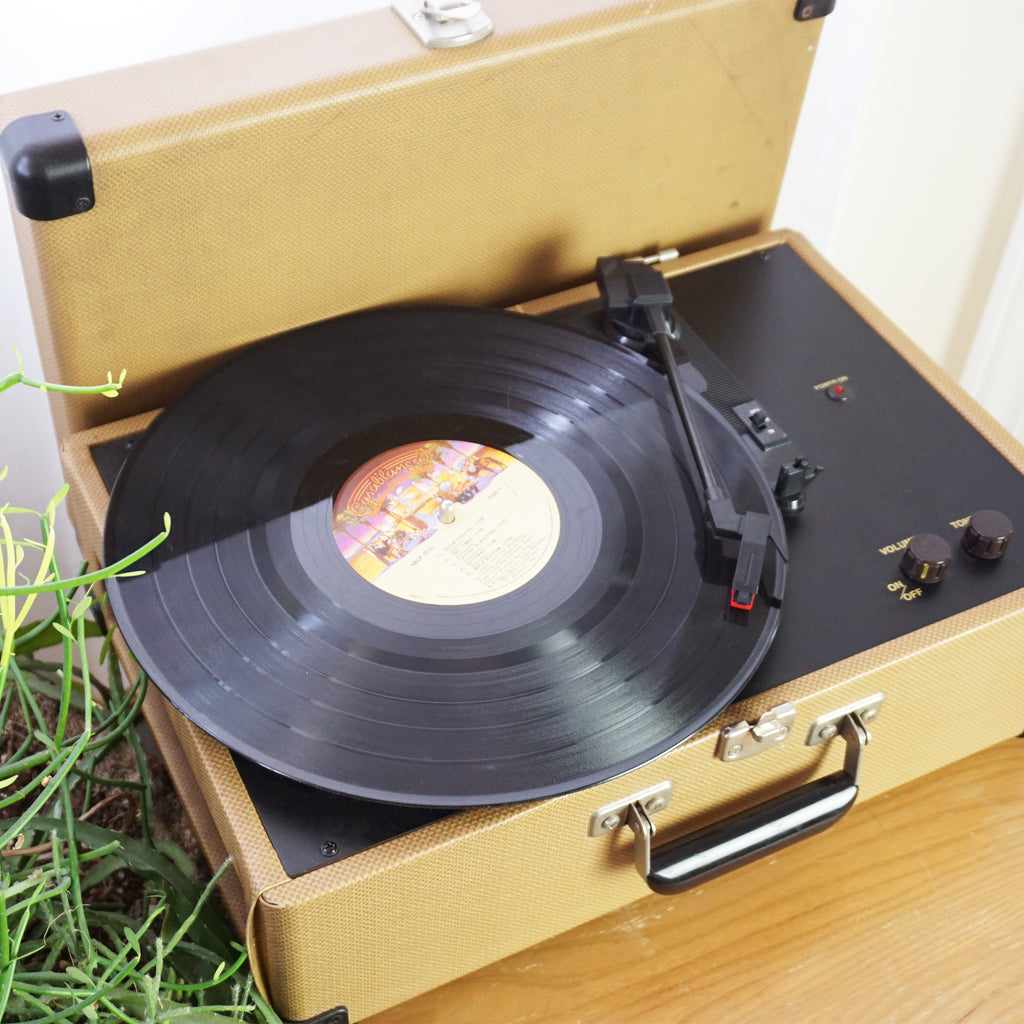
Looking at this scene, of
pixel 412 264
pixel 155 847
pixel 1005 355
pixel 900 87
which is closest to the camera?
pixel 155 847

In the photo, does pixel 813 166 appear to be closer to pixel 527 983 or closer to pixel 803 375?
pixel 803 375

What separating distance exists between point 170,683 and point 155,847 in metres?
0.17

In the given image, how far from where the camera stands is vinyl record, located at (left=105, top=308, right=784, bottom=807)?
0.68 meters

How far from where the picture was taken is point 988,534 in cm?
82

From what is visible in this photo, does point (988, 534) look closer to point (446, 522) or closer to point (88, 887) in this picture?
point (446, 522)

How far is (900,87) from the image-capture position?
1.34 meters

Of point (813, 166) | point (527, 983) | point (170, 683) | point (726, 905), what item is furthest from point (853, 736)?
point (813, 166)

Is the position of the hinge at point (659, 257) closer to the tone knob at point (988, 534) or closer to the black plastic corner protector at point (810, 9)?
the black plastic corner protector at point (810, 9)

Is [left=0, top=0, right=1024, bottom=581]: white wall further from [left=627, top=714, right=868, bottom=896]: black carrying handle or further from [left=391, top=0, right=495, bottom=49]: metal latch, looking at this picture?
[left=627, top=714, right=868, bottom=896]: black carrying handle

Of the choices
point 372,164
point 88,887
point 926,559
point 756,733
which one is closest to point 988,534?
point 926,559

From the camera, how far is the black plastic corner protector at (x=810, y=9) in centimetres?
94

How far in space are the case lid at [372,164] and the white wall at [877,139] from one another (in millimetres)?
191

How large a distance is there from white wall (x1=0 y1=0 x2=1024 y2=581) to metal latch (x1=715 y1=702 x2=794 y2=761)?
2.20ft

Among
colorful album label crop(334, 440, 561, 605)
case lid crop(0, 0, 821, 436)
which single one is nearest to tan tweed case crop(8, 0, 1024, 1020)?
case lid crop(0, 0, 821, 436)
